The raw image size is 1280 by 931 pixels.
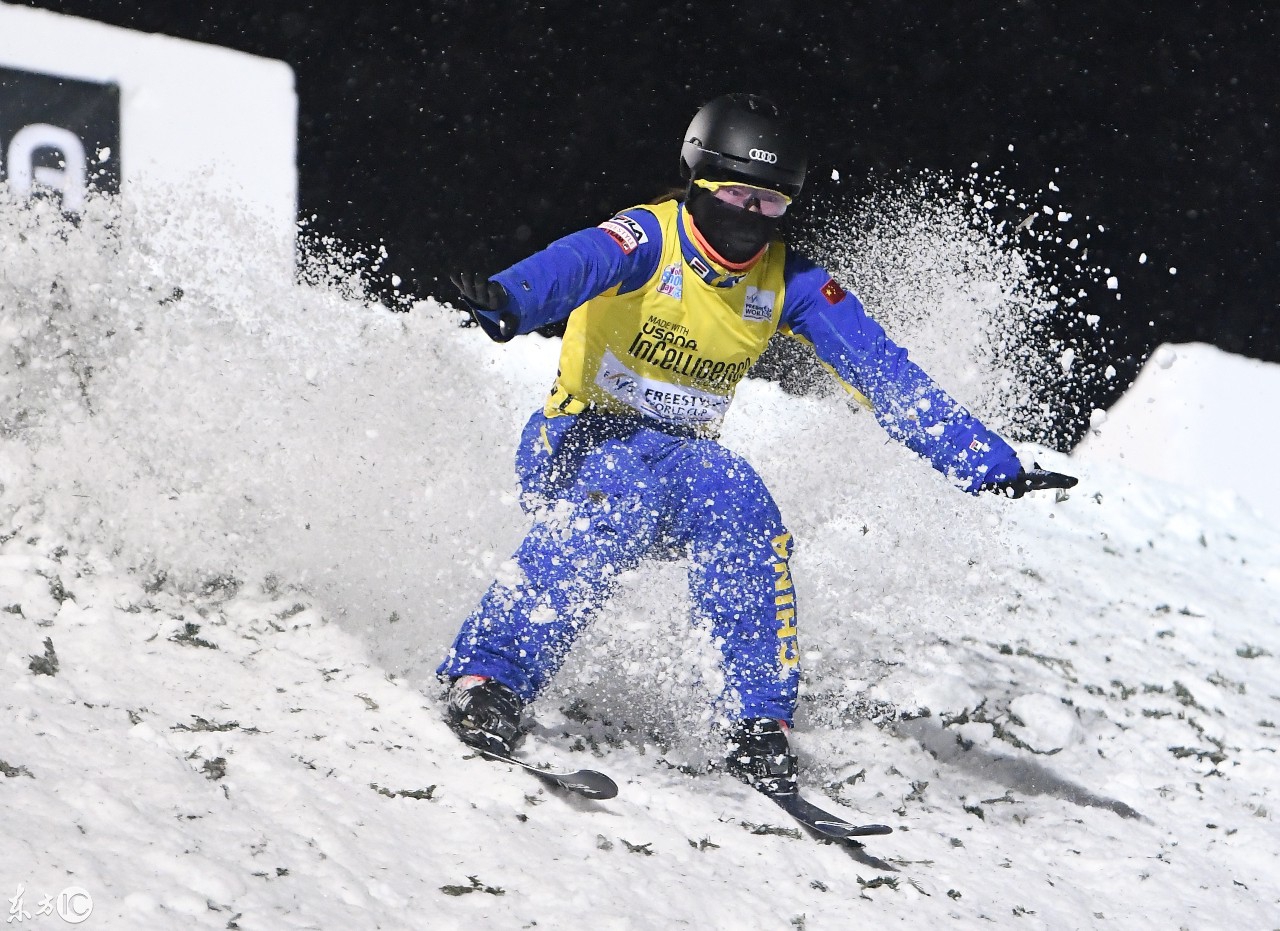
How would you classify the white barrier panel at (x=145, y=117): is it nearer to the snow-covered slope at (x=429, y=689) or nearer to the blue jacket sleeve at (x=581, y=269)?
the snow-covered slope at (x=429, y=689)

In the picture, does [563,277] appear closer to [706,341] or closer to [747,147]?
[706,341]

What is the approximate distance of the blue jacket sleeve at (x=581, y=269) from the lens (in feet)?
9.30

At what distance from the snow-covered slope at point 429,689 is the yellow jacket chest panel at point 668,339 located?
56 cm

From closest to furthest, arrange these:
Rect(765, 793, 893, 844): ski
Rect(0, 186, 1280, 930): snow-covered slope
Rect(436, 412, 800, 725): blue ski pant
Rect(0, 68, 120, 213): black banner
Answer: Rect(0, 186, 1280, 930): snow-covered slope → Rect(765, 793, 893, 844): ski → Rect(436, 412, 800, 725): blue ski pant → Rect(0, 68, 120, 213): black banner

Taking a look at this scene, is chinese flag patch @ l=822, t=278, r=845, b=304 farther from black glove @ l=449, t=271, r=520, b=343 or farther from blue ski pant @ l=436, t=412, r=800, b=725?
black glove @ l=449, t=271, r=520, b=343

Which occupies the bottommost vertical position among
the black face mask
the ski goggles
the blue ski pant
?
the blue ski pant

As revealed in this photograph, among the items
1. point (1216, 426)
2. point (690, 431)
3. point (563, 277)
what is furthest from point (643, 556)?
point (1216, 426)

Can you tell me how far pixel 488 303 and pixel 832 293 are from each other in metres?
1.17

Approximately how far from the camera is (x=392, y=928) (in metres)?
2.06

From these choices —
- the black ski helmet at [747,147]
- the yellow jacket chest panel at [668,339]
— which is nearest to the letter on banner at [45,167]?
the yellow jacket chest panel at [668,339]

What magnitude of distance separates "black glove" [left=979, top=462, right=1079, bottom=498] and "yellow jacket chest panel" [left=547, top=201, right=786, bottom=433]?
75 centimetres

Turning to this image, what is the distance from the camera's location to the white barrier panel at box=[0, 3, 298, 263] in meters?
5.48

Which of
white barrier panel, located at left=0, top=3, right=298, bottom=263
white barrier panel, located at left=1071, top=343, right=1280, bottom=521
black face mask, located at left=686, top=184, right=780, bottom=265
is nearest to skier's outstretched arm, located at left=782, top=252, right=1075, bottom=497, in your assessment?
black face mask, located at left=686, top=184, right=780, bottom=265

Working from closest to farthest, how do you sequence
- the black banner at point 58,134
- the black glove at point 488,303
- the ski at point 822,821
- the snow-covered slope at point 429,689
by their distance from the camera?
1. the snow-covered slope at point 429,689
2. the black glove at point 488,303
3. the ski at point 822,821
4. the black banner at point 58,134
